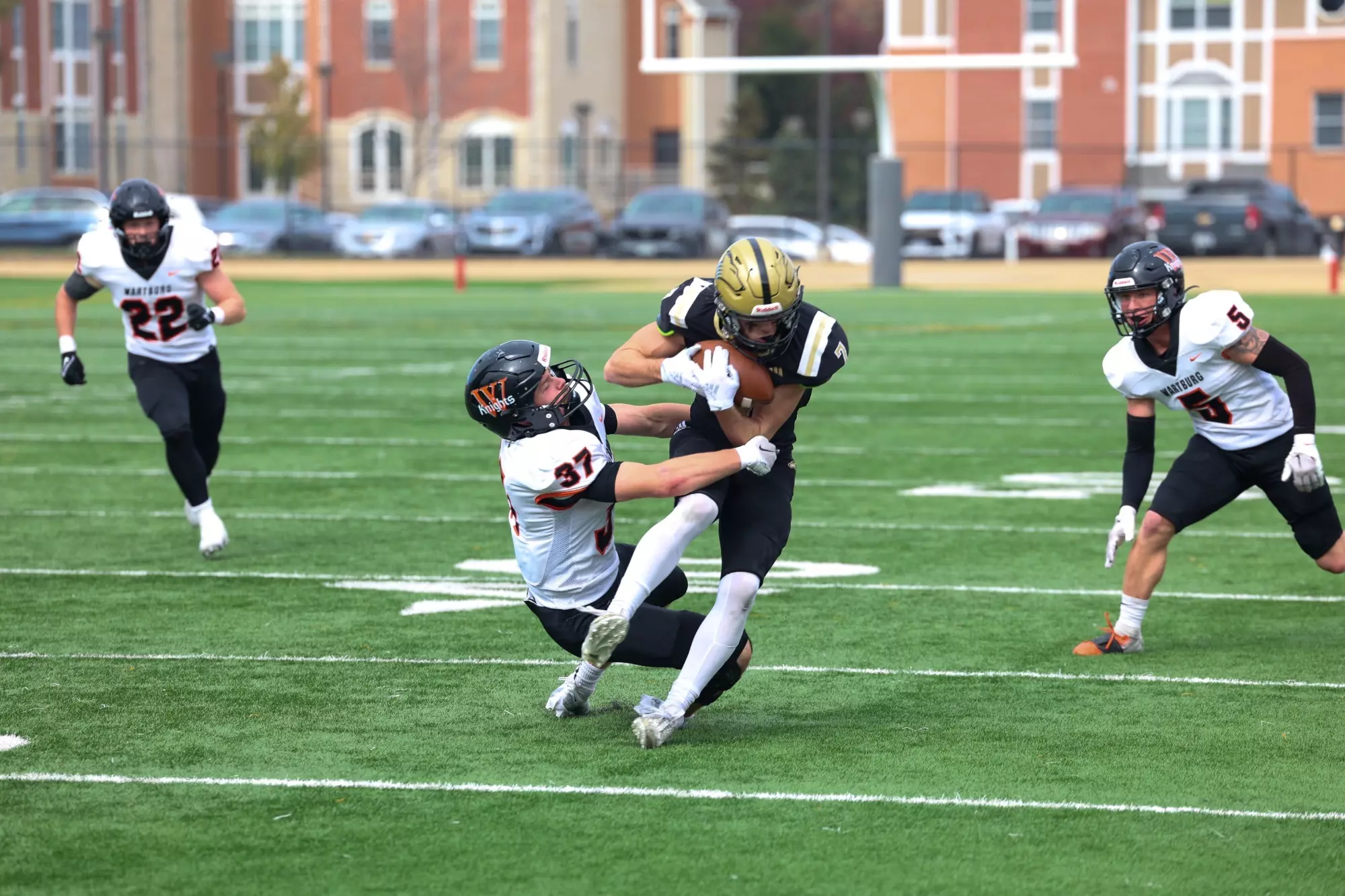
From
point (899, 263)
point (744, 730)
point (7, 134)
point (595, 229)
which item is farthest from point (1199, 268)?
point (7, 134)

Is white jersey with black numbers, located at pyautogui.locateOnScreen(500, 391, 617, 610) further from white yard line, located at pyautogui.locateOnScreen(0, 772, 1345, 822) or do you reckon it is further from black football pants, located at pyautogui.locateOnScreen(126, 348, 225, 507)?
black football pants, located at pyautogui.locateOnScreen(126, 348, 225, 507)

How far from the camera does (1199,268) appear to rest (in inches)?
1304

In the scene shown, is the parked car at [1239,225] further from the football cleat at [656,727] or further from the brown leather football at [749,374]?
the football cleat at [656,727]

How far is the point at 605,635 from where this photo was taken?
5332 millimetres

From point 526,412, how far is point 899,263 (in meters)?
24.7

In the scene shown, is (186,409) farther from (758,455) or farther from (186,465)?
(758,455)

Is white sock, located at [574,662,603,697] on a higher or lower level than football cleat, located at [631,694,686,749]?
higher

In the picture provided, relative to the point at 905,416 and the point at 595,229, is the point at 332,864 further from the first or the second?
the point at 595,229

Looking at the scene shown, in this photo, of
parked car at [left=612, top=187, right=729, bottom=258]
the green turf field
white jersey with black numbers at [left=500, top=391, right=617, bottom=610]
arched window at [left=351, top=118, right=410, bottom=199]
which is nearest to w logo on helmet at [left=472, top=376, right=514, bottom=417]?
white jersey with black numbers at [left=500, top=391, right=617, bottom=610]

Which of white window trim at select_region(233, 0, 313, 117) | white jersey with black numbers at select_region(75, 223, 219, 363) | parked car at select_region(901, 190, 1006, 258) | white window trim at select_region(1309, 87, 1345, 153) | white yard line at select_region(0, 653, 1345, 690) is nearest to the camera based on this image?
white yard line at select_region(0, 653, 1345, 690)

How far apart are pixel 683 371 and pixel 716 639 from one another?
30.9 inches

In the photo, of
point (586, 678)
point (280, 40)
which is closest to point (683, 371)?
point (586, 678)

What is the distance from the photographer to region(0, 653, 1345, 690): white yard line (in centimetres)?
647

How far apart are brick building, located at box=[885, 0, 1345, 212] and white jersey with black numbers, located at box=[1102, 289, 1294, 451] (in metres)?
43.1
